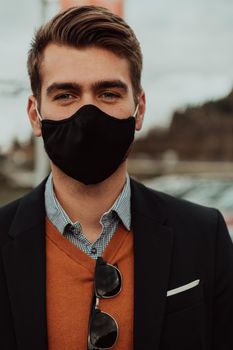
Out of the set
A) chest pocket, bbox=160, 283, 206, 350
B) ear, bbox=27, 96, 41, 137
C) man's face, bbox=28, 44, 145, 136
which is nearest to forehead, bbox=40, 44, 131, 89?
man's face, bbox=28, 44, 145, 136

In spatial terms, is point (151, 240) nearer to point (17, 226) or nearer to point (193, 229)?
point (193, 229)

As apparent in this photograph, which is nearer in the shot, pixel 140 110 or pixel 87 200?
pixel 87 200

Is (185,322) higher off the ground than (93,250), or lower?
lower

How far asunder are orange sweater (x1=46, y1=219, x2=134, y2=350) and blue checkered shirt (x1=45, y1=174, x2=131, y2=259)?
3 cm

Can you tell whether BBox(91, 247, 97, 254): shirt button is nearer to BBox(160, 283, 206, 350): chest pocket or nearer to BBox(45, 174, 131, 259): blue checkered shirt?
BBox(45, 174, 131, 259): blue checkered shirt

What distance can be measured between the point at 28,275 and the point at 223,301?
63 cm

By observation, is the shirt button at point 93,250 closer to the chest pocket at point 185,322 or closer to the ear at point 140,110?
the chest pocket at point 185,322

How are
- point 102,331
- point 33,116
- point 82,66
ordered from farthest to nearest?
point 33,116, point 82,66, point 102,331

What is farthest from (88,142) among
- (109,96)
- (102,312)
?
(102,312)

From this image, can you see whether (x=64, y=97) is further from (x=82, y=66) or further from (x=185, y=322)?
(x=185, y=322)

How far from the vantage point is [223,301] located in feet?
6.54

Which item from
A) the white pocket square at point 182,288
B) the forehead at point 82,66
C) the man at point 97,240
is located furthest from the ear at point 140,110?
the white pocket square at point 182,288

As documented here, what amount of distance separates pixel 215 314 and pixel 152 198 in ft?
1.47

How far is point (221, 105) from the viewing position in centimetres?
5812
